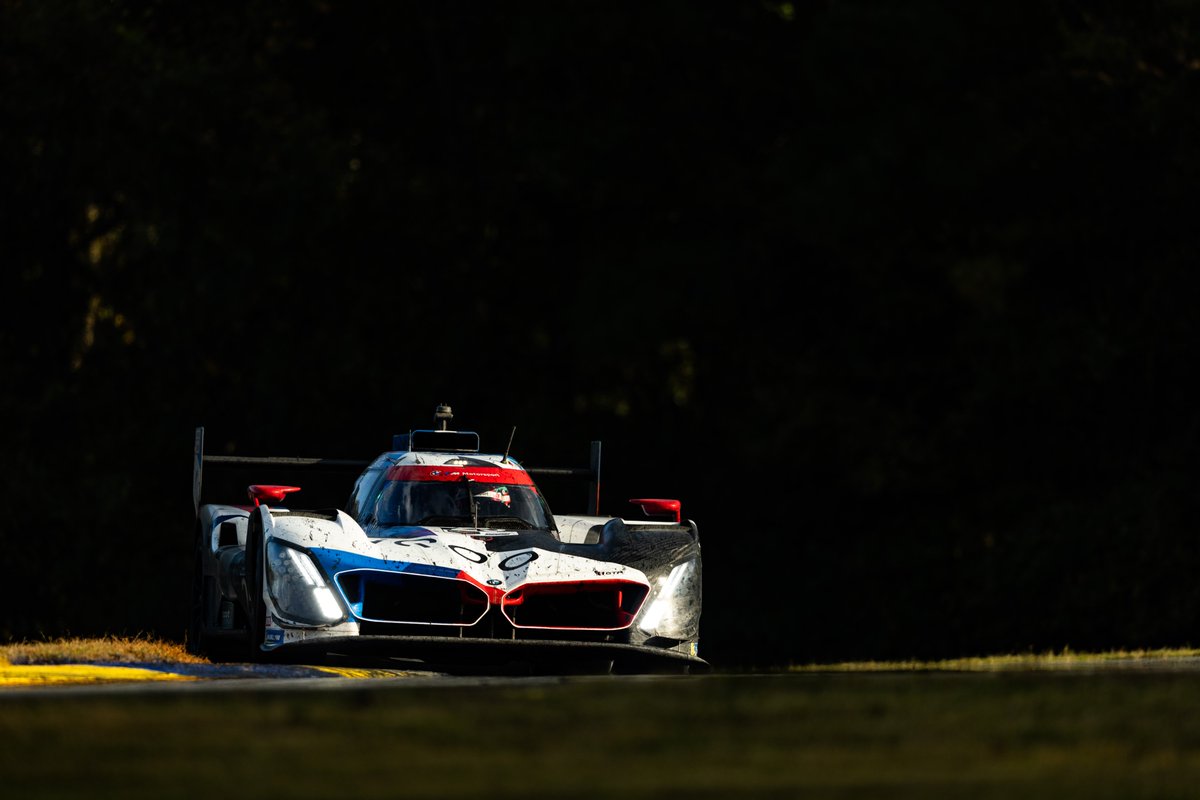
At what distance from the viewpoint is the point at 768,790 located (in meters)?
5.57

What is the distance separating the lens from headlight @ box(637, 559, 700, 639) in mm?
12875

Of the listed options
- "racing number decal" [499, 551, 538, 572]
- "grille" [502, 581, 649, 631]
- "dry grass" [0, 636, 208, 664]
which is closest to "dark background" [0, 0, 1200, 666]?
"dry grass" [0, 636, 208, 664]

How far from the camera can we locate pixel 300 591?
12.4 meters

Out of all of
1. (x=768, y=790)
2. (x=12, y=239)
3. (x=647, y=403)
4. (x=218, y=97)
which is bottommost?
(x=768, y=790)

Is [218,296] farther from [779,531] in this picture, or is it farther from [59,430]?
[779,531]

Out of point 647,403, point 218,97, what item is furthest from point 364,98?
point 647,403

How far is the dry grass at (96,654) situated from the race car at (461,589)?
79 cm

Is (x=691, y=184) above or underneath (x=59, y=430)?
above

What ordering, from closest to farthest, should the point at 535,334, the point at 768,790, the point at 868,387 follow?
the point at 768,790, the point at 868,387, the point at 535,334

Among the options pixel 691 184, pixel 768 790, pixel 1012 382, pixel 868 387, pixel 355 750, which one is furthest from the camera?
pixel 691 184

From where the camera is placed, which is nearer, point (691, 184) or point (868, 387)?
point (868, 387)

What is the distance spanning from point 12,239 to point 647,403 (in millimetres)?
10545

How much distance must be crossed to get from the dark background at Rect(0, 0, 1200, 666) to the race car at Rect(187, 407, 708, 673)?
14041 millimetres

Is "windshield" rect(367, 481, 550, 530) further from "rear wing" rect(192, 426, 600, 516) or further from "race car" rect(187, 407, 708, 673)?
"rear wing" rect(192, 426, 600, 516)
